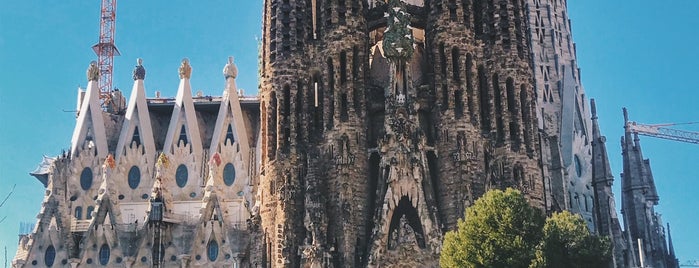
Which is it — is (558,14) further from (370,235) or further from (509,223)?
(509,223)

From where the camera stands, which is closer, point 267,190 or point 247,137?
point 267,190

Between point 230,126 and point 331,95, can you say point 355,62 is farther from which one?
point 230,126

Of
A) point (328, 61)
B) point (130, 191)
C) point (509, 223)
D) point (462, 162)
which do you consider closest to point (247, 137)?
point (130, 191)

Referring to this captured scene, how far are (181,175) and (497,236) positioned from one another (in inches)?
1367

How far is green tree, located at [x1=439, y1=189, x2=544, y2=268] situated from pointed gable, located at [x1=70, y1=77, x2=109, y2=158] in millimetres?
35323

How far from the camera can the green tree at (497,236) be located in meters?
32.4

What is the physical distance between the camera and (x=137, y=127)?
6500 centimetres

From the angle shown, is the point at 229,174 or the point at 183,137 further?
the point at 183,137

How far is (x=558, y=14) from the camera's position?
67.8 m

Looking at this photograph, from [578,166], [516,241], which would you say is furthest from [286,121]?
[578,166]

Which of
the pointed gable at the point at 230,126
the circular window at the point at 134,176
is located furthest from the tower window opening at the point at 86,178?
the pointed gable at the point at 230,126

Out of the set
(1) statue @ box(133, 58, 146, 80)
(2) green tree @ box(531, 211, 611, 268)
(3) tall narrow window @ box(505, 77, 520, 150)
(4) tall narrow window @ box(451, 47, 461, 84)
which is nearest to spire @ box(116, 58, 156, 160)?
(1) statue @ box(133, 58, 146, 80)

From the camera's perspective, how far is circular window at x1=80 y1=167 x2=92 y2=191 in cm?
6222

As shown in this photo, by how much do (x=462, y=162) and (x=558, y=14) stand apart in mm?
27626
